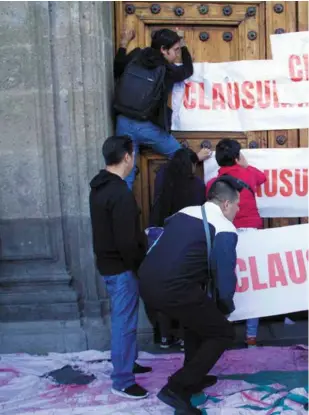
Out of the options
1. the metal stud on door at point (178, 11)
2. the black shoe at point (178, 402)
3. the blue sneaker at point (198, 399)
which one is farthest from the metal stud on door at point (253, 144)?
the black shoe at point (178, 402)

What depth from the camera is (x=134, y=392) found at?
354 cm

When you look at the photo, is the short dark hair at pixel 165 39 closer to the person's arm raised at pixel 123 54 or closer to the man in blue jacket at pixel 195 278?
the person's arm raised at pixel 123 54

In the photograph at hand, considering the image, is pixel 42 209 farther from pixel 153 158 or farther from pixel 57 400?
pixel 57 400

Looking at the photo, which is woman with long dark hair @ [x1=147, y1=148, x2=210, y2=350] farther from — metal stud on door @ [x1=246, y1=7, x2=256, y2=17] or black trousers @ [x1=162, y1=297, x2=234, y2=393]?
metal stud on door @ [x1=246, y1=7, x2=256, y2=17]

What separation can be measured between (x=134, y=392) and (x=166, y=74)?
2546 millimetres

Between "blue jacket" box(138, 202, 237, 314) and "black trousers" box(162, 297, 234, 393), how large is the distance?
2.8 inches

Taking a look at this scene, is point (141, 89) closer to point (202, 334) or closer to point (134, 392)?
point (202, 334)

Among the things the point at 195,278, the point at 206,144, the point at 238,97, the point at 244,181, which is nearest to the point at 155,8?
the point at 238,97

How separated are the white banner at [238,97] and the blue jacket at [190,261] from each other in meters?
1.70

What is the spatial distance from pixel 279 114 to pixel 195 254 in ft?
6.94

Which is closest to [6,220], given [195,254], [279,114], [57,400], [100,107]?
[100,107]

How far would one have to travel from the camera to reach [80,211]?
4352 mm

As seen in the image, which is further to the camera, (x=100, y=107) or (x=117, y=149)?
(x=100, y=107)

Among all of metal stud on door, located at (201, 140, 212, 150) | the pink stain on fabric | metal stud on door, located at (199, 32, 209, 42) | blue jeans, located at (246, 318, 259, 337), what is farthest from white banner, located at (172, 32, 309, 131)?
the pink stain on fabric
